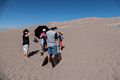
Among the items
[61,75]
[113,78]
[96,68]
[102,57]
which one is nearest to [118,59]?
[102,57]

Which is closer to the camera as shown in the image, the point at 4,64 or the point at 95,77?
the point at 95,77

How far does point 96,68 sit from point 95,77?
97 cm

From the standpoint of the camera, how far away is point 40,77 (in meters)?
7.22

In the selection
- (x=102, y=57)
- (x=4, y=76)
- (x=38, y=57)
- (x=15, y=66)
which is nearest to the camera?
(x=4, y=76)

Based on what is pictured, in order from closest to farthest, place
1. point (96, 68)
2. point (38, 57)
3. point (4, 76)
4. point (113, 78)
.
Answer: point (113, 78)
point (4, 76)
point (96, 68)
point (38, 57)

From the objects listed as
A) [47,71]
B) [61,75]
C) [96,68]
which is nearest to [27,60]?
[47,71]

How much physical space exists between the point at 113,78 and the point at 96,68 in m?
1.22

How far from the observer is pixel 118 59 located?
875cm

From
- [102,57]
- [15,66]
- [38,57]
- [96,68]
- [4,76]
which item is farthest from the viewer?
[38,57]

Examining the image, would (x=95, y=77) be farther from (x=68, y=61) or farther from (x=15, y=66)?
(x=15, y=66)

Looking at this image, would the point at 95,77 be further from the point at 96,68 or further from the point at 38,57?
the point at 38,57

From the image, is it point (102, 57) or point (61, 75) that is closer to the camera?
point (61, 75)

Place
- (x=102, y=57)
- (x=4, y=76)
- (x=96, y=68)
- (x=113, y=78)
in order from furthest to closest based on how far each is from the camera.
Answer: (x=102, y=57) < (x=96, y=68) < (x=4, y=76) < (x=113, y=78)

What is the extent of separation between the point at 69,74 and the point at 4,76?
263cm
